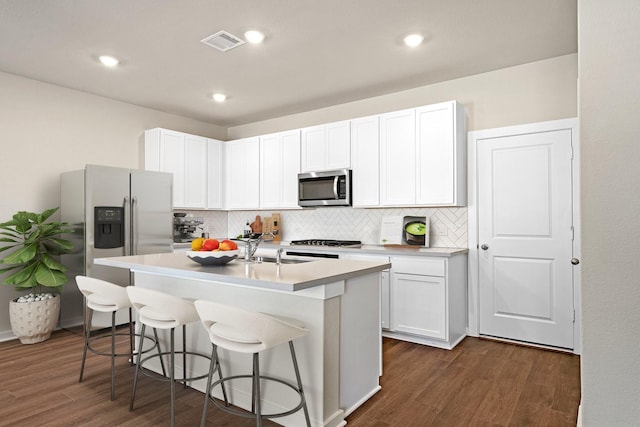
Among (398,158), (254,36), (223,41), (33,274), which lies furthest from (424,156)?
(33,274)

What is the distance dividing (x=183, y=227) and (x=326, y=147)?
2.22 m

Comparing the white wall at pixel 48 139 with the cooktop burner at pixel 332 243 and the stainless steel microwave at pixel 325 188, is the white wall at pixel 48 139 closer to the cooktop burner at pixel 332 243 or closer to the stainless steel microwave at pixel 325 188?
the stainless steel microwave at pixel 325 188

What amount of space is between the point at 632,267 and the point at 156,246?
4343 mm

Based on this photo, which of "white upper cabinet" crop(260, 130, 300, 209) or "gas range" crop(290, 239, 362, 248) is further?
"white upper cabinet" crop(260, 130, 300, 209)

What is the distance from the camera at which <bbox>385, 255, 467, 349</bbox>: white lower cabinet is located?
3.60 m

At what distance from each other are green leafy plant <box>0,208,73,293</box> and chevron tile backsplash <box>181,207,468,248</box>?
1994 millimetres

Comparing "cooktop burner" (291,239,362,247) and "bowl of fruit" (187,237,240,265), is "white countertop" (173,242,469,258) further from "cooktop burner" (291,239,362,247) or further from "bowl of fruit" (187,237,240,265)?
"bowl of fruit" (187,237,240,265)

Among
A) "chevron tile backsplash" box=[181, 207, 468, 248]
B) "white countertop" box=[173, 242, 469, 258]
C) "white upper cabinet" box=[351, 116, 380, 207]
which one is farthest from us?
"white upper cabinet" box=[351, 116, 380, 207]

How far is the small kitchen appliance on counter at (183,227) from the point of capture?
17.3 feet

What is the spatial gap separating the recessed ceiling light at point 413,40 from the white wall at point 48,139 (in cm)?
357

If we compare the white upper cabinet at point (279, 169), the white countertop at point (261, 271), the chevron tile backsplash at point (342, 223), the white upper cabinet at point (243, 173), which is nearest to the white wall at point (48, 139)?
the white upper cabinet at point (243, 173)

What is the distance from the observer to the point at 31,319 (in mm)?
3723

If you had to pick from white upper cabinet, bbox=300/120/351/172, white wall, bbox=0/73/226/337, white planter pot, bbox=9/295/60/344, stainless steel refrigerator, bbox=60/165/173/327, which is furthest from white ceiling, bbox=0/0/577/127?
white planter pot, bbox=9/295/60/344

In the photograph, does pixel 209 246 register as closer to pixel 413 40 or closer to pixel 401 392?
pixel 401 392
